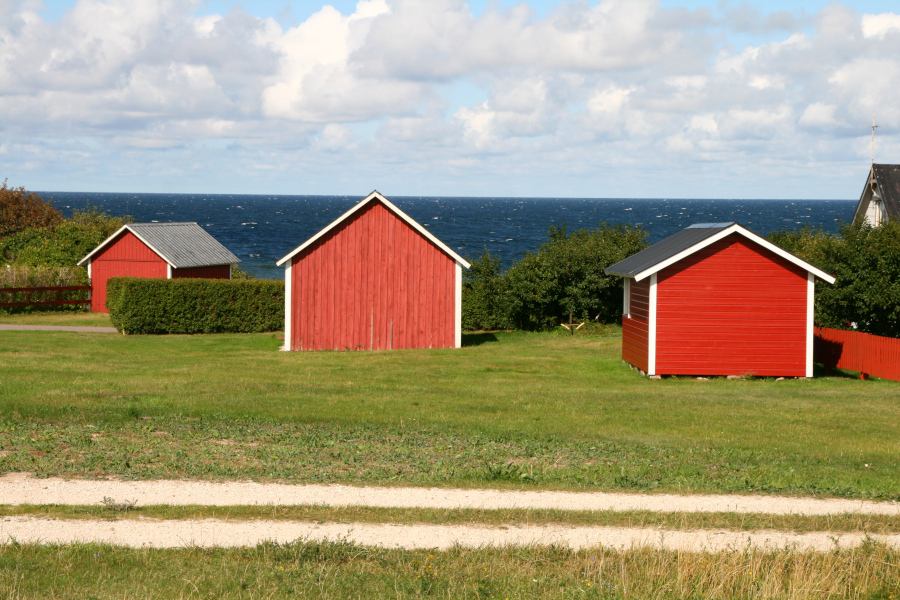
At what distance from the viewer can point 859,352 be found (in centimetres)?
2572

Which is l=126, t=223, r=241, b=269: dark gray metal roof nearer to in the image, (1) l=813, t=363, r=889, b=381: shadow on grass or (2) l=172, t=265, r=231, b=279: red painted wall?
(2) l=172, t=265, r=231, b=279: red painted wall

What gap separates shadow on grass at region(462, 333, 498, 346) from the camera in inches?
1329

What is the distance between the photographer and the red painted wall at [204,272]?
4272 cm

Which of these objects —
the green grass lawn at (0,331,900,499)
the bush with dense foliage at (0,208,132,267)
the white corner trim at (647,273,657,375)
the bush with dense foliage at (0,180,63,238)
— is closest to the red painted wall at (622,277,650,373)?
the white corner trim at (647,273,657,375)

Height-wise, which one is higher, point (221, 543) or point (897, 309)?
point (897, 309)

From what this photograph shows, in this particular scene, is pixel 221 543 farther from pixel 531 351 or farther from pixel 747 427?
pixel 531 351

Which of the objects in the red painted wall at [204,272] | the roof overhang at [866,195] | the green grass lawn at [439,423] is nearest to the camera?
the green grass lawn at [439,423]

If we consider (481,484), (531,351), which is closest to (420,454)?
(481,484)

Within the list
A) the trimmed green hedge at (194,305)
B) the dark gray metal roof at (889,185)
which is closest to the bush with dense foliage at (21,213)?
the trimmed green hedge at (194,305)

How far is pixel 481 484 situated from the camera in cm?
1194

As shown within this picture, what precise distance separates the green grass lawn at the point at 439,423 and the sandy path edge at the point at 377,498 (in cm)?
43

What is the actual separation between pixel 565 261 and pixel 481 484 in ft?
83.9

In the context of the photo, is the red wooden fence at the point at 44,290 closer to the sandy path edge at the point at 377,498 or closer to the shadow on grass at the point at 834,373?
the sandy path edge at the point at 377,498

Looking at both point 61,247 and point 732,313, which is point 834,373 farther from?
point 61,247
